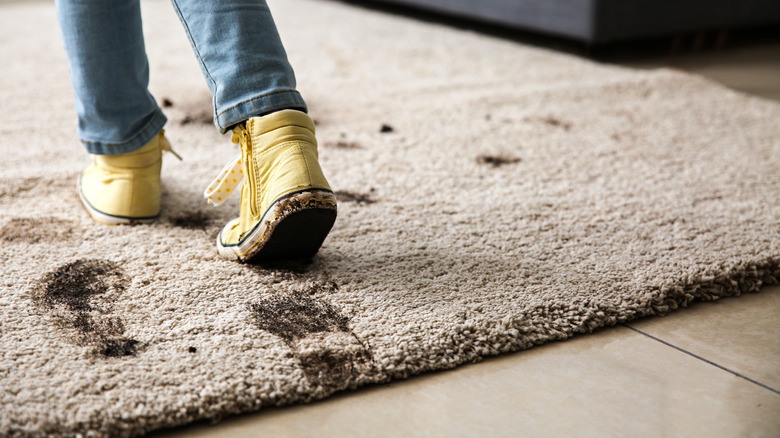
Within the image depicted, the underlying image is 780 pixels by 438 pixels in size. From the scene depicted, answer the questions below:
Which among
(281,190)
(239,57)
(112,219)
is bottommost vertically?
(112,219)

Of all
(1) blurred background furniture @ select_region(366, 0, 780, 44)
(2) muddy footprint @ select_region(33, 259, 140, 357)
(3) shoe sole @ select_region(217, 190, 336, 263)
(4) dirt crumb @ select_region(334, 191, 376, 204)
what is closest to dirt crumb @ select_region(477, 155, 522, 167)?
(4) dirt crumb @ select_region(334, 191, 376, 204)

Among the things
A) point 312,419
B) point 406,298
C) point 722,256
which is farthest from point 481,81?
point 312,419

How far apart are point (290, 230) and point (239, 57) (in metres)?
0.19

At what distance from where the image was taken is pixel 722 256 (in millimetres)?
865

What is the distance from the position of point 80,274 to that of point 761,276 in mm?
796

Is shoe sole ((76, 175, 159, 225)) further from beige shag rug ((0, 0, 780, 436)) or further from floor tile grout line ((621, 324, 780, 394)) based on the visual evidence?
floor tile grout line ((621, 324, 780, 394))

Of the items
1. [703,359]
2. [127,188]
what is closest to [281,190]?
[127,188]

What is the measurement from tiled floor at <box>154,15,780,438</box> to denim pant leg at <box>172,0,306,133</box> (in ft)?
1.06

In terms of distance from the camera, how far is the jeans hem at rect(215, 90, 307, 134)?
0.75m

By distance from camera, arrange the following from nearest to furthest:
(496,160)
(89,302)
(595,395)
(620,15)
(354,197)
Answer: (595,395) < (89,302) < (354,197) < (496,160) < (620,15)

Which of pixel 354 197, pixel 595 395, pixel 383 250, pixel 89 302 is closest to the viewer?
pixel 595 395

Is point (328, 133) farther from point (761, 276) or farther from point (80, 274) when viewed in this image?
point (761, 276)

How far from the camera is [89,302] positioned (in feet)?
2.45

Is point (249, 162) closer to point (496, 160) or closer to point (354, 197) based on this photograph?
point (354, 197)
